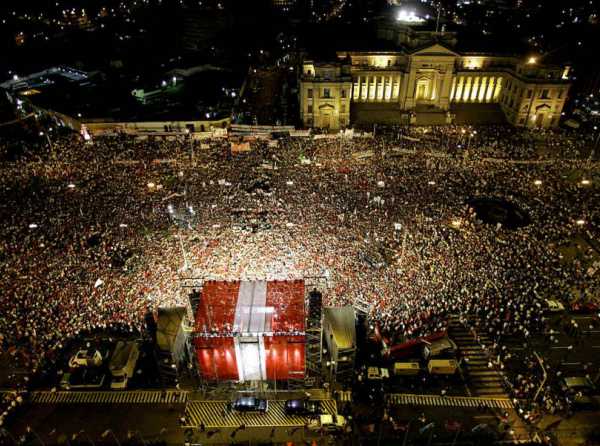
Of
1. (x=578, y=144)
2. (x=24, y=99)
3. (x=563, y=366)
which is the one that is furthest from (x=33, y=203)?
(x=578, y=144)

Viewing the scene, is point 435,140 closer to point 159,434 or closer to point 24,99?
point 159,434

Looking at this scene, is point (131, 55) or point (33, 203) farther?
point (131, 55)

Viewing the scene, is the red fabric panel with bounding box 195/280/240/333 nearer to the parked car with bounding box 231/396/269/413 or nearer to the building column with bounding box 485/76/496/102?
the parked car with bounding box 231/396/269/413

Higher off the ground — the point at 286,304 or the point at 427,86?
the point at 286,304

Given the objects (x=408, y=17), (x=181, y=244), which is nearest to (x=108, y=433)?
(x=181, y=244)

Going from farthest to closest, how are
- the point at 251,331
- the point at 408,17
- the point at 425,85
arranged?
the point at 408,17
the point at 425,85
the point at 251,331

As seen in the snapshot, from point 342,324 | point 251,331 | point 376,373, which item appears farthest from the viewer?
point 376,373

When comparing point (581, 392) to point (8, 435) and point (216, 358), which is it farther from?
point (8, 435)
